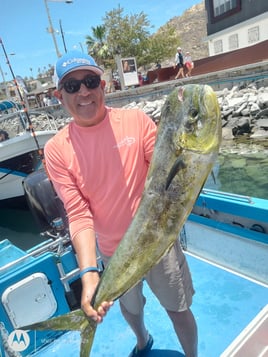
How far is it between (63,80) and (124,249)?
3.35ft

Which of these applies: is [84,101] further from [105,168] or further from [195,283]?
[195,283]

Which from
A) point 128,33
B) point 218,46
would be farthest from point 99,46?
point 218,46

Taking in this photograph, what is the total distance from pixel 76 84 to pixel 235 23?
2627cm

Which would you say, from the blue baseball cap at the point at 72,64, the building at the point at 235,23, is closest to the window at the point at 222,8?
the building at the point at 235,23

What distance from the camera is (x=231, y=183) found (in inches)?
378

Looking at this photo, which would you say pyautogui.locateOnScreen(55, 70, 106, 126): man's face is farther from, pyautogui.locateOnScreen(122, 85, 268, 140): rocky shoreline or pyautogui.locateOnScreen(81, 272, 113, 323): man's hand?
pyautogui.locateOnScreen(122, 85, 268, 140): rocky shoreline

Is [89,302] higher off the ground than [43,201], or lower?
higher

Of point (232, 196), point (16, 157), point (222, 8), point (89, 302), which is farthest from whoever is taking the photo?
point (222, 8)

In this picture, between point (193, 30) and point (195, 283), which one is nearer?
point (195, 283)

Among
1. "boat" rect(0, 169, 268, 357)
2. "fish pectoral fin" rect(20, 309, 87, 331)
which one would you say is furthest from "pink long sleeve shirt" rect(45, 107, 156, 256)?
"boat" rect(0, 169, 268, 357)

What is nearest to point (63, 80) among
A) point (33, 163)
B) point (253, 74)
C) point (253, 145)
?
point (33, 163)

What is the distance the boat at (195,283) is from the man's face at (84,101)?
1569 mm

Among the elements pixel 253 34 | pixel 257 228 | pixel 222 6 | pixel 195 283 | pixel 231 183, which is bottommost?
pixel 231 183

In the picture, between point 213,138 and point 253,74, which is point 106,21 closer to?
point 253,74
